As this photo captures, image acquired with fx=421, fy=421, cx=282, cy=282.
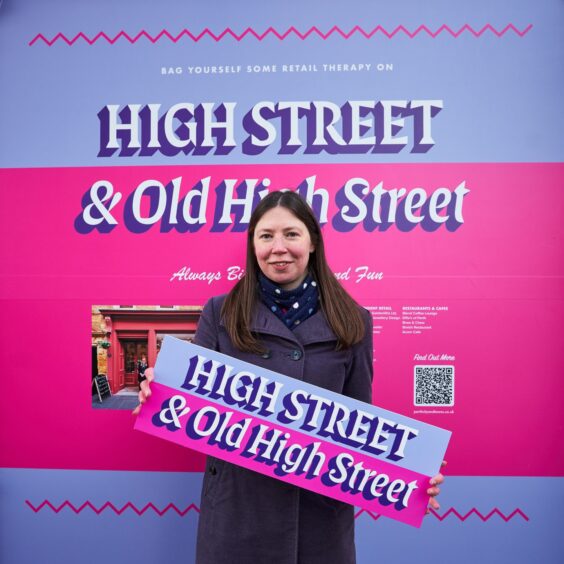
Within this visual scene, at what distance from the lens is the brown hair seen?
4.09 feet

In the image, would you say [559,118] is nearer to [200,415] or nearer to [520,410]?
[520,410]

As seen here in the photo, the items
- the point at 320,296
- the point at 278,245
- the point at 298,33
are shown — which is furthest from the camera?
the point at 298,33

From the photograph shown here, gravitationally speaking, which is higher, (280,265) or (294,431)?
(280,265)

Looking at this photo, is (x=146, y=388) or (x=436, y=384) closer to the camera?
(x=146, y=388)

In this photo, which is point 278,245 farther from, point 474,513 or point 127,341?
point 474,513

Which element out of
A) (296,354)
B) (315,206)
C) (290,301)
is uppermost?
(315,206)

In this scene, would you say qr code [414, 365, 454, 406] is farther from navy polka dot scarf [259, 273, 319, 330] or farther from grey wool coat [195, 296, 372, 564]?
navy polka dot scarf [259, 273, 319, 330]

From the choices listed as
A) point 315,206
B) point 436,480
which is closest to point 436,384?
point 436,480

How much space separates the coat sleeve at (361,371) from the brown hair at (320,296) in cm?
4

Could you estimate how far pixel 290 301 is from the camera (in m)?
1.29

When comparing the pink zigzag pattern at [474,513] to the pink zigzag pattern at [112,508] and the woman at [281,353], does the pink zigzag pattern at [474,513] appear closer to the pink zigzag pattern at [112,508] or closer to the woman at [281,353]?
the woman at [281,353]

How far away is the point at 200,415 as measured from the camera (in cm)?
126

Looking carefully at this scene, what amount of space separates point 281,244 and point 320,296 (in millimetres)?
222

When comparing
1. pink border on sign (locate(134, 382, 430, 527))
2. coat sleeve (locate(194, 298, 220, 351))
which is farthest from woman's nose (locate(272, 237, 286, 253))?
pink border on sign (locate(134, 382, 430, 527))
